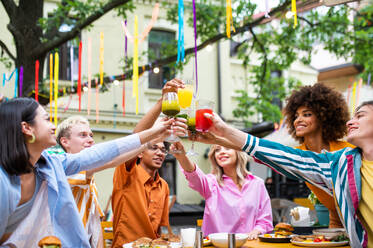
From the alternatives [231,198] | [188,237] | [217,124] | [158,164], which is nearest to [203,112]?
[217,124]

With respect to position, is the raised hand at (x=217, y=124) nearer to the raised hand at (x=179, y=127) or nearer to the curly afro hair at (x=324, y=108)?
the raised hand at (x=179, y=127)

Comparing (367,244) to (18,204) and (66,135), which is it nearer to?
(18,204)

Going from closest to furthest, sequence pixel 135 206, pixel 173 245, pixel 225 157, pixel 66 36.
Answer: pixel 173 245, pixel 135 206, pixel 225 157, pixel 66 36

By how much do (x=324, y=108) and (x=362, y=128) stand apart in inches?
45.2

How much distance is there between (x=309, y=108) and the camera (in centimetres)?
347

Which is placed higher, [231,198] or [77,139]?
[77,139]

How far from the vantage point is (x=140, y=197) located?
3.13 metres

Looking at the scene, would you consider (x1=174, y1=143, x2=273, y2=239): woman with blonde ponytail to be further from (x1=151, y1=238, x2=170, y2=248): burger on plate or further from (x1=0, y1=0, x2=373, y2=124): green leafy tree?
(x1=0, y1=0, x2=373, y2=124): green leafy tree

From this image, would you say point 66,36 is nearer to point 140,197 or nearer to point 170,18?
point 170,18

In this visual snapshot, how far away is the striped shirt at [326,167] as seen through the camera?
2.23 m

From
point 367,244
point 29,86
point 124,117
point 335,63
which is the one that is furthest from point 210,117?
point 335,63

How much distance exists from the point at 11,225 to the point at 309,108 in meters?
2.48

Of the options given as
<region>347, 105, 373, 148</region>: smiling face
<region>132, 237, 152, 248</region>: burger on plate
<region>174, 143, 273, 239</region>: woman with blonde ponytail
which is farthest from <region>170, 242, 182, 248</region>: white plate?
<region>347, 105, 373, 148</region>: smiling face

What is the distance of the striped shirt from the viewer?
7.30 feet
